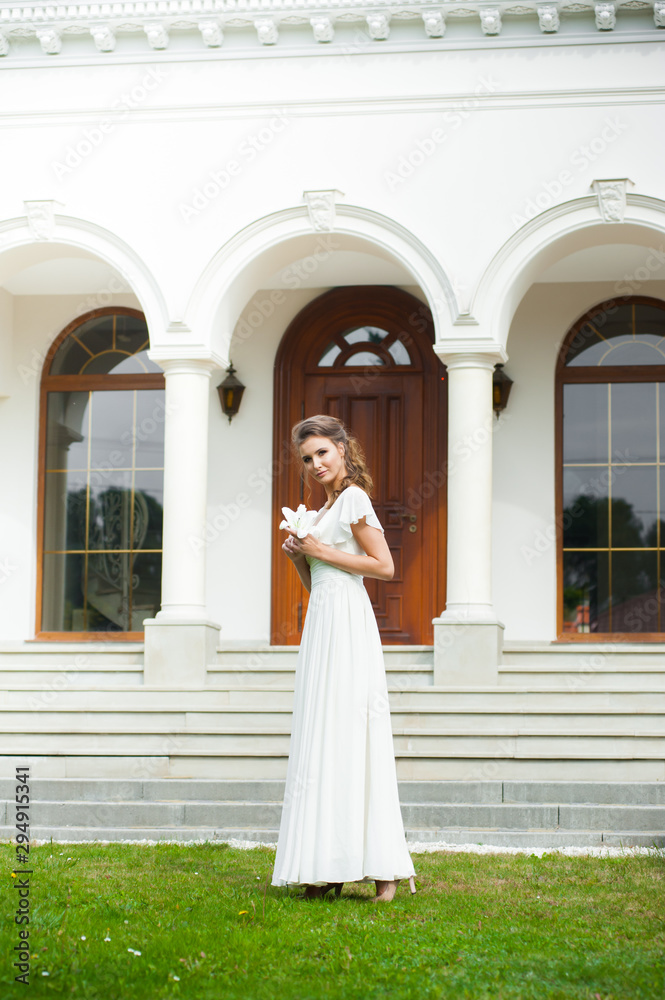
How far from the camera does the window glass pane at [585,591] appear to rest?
10656 mm

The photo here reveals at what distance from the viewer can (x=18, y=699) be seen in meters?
8.92

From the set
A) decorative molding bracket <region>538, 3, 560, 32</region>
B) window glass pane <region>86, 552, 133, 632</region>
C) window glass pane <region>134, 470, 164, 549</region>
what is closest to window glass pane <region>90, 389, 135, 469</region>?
window glass pane <region>134, 470, 164, 549</region>

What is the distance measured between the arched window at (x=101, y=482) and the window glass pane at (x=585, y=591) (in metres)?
3.87

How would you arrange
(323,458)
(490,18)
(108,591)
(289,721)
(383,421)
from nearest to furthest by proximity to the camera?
(323,458) < (289,721) < (490,18) < (383,421) < (108,591)

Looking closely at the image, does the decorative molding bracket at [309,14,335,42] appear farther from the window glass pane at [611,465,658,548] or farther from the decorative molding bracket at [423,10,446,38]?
the window glass pane at [611,465,658,548]

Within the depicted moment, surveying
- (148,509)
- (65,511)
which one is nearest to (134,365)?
(148,509)

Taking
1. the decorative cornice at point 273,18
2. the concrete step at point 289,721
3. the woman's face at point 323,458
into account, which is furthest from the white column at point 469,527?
the woman's face at point 323,458

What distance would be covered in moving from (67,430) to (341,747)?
7660 mm

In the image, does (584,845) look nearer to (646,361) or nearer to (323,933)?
(323,933)

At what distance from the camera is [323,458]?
15.3 ft

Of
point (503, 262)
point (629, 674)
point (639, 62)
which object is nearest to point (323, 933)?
point (629, 674)

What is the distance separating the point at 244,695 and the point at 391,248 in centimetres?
371

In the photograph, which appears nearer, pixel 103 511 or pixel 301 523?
pixel 301 523

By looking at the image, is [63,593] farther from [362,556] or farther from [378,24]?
[362,556]
